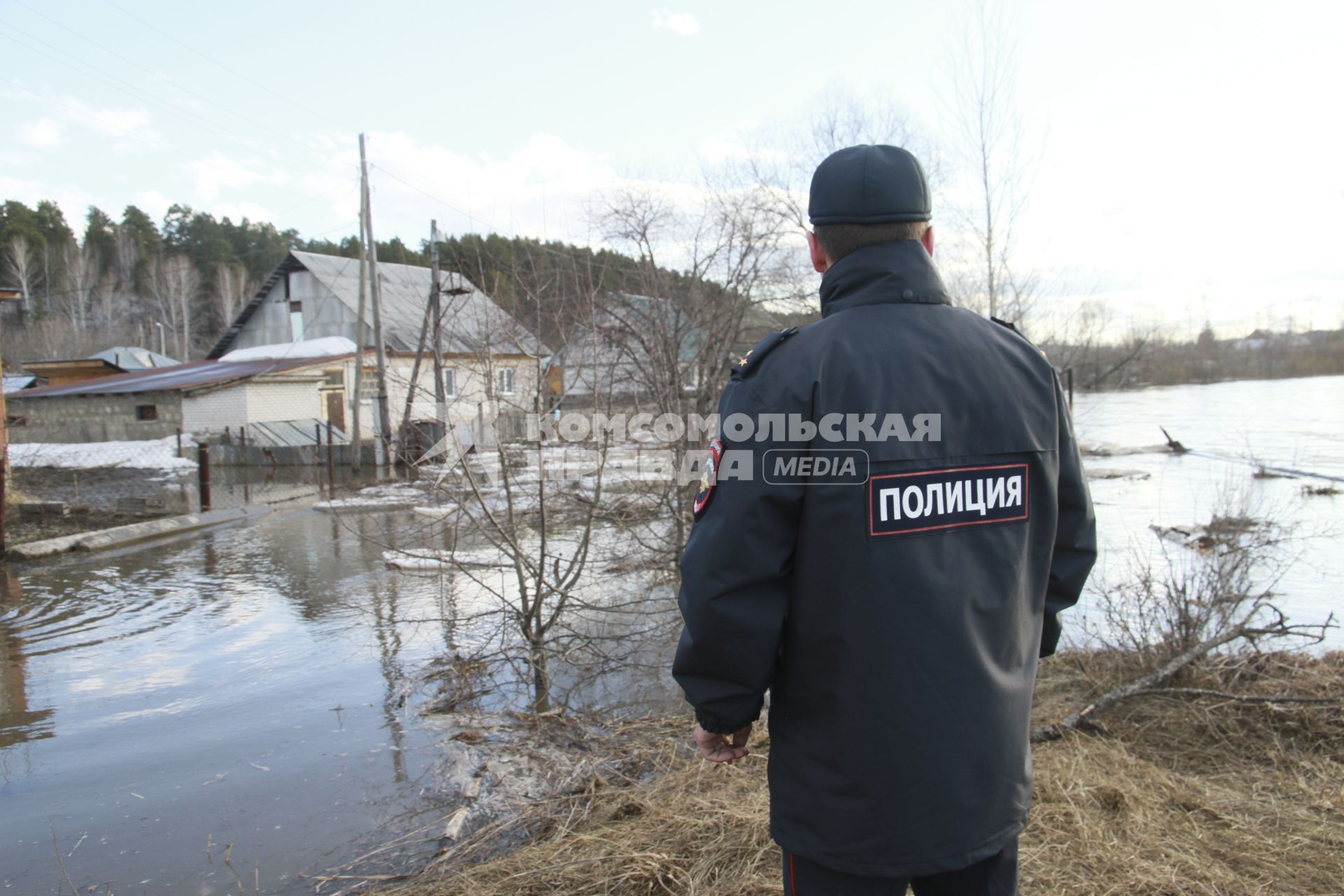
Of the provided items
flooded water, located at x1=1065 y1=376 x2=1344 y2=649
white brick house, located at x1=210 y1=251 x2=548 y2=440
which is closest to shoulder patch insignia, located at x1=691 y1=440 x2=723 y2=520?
white brick house, located at x1=210 y1=251 x2=548 y2=440

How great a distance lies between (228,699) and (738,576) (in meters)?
5.34

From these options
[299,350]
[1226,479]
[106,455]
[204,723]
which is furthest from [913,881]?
[299,350]

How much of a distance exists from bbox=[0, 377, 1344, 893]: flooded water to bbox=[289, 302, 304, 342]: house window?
2504cm

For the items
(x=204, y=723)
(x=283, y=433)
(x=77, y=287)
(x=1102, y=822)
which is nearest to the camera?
(x=1102, y=822)

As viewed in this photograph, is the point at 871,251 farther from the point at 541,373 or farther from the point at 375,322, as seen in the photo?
the point at 375,322

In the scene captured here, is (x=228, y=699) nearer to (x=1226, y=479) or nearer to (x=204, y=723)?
(x=204, y=723)

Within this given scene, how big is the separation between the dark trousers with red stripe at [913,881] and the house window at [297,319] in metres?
37.0

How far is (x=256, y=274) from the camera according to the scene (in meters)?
66.7

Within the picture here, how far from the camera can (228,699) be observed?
547 centimetres

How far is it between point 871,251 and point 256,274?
75.2 meters

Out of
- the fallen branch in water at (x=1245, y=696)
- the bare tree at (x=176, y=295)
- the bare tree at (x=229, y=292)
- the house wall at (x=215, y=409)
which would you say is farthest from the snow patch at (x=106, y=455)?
the bare tree at (x=229, y=292)

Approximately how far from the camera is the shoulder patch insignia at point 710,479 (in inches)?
59.0

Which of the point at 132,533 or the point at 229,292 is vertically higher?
the point at 229,292

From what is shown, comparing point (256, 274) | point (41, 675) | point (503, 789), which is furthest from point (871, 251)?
point (256, 274)
